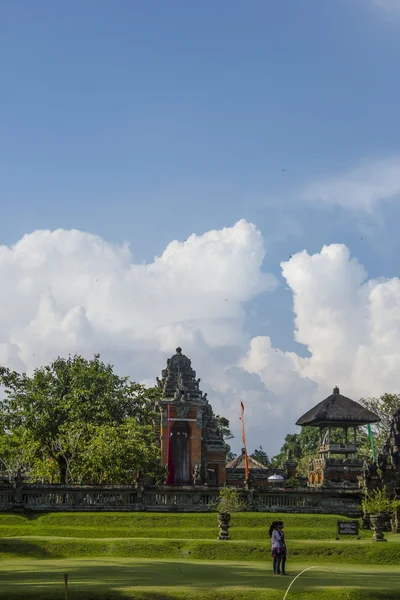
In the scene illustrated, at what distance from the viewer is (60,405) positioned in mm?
58500

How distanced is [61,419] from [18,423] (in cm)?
315

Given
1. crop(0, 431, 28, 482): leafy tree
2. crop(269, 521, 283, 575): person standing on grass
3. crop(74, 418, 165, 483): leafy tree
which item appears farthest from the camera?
crop(0, 431, 28, 482): leafy tree

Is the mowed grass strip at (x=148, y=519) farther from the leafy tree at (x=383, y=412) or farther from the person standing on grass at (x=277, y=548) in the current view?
the leafy tree at (x=383, y=412)

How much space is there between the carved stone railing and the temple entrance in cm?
2035

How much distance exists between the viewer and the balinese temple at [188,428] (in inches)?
2586

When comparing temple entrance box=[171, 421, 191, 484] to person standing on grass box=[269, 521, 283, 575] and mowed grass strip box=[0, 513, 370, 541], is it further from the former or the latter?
person standing on grass box=[269, 521, 283, 575]

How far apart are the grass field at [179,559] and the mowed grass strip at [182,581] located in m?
0.03

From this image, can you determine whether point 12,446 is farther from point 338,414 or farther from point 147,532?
point 338,414

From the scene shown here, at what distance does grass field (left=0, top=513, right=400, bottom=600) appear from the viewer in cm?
2192

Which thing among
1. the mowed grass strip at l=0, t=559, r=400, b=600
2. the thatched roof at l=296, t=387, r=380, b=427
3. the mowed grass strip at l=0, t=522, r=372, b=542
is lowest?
the mowed grass strip at l=0, t=559, r=400, b=600

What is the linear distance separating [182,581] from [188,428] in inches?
1720

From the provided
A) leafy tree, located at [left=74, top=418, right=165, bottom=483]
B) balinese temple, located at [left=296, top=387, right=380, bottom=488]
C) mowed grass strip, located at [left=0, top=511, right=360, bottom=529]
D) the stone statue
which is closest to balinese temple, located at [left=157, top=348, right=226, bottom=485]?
the stone statue

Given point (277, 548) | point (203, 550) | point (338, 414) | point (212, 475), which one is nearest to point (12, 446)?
point (212, 475)

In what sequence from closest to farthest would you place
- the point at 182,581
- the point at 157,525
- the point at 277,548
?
1. the point at 182,581
2. the point at 277,548
3. the point at 157,525
